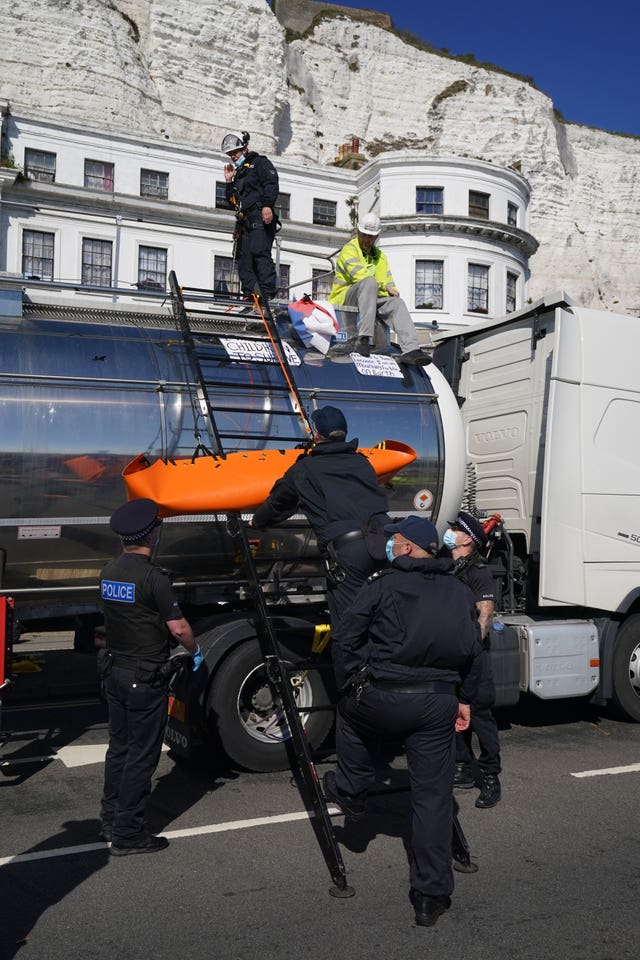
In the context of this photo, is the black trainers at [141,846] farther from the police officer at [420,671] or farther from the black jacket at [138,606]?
the police officer at [420,671]

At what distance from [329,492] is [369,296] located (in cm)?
321

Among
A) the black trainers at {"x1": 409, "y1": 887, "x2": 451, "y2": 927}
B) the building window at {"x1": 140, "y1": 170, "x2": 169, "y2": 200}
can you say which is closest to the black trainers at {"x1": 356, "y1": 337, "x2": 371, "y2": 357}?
the black trainers at {"x1": 409, "y1": 887, "x2": 451, "y2": 927}

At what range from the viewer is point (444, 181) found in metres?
41.7

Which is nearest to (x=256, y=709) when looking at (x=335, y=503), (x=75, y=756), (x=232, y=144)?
(x=75, y=756)

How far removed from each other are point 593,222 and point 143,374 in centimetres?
5794

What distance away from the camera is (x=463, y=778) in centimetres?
617

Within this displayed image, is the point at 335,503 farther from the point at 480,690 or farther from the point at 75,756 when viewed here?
the point at 75,756

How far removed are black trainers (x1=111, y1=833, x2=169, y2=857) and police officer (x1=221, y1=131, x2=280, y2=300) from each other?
17.8ft

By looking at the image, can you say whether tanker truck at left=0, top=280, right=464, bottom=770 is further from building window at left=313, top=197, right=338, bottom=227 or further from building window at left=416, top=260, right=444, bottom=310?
building window at left=313, top=197, right=338, bottom=227

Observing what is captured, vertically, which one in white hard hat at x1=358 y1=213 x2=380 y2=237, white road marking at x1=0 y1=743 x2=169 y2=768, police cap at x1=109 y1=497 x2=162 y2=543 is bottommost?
white road marking at x1=0 y1=743 x2=169 y2=768

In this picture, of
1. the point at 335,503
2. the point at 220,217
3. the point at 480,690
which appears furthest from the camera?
the point at 220,217

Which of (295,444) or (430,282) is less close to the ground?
(430,282)

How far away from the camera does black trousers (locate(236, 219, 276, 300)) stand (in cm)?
860

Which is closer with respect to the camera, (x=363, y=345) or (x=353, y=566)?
(x=353, y=566)
